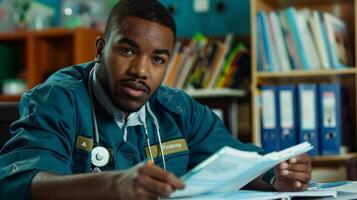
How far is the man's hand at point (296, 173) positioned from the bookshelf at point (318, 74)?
1.81 m

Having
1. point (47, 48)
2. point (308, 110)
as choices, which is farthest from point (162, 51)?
point (47, 48)

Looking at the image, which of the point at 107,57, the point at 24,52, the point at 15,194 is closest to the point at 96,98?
the point at 107,57

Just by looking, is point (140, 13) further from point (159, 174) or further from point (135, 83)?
point (159, 174)

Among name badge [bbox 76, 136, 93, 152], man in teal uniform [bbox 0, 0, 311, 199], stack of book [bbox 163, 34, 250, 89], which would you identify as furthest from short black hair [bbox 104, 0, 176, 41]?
stack of book [bbox 163, 34, 250, 89]

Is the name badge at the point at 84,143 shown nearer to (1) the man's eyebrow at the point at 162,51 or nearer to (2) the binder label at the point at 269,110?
(1) the man's eyebrow at the point at 162,51

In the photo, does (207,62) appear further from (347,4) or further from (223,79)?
(347,4)

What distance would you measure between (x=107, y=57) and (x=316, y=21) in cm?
193

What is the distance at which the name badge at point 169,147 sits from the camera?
57.4 inches

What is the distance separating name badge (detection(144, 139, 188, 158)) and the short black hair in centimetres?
26

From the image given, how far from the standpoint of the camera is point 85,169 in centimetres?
132

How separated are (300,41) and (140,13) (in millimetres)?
1888

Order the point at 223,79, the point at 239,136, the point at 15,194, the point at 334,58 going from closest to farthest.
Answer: the point at 15,194
the point at 334,58
the point at 223,79
the point at 239,136

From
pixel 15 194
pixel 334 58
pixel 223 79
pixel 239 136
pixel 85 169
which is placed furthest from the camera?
pixel 239 136

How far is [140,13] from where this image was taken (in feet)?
4.53
